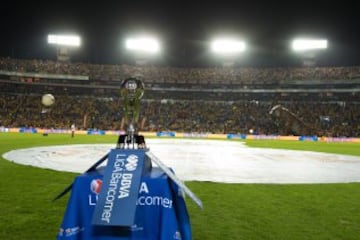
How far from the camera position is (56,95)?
7638 centimetres

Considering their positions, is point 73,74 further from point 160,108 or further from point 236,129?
point 236,129

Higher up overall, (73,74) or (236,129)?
(73,74)

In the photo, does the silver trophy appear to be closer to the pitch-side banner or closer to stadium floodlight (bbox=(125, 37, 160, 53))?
the pitch-side banner

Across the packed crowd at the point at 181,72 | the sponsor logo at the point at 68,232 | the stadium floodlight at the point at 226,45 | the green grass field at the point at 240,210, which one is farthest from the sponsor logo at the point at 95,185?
the packed crowd at the point at 181,72

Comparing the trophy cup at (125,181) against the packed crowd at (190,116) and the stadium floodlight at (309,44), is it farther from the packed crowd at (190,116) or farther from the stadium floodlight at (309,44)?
the stadium floodlight at (309,44)

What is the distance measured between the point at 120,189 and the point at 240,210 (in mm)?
4661

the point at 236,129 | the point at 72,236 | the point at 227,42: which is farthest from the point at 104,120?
the point at 72,236

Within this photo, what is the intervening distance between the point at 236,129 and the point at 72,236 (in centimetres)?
6468

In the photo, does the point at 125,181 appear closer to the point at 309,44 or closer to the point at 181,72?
the point at 309,44

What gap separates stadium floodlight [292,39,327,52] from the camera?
244 feet

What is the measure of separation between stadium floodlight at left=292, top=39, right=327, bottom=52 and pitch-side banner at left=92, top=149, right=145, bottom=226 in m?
76.4

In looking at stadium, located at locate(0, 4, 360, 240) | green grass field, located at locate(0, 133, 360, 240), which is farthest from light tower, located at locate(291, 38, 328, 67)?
green grass field, located at locate(0, 133, 360, 240)

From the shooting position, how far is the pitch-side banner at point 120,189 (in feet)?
12.8

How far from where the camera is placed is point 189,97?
8119cm
